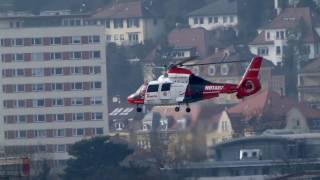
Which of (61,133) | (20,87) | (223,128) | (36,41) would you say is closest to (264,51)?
(36,41)

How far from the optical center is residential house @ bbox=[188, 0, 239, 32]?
159 m

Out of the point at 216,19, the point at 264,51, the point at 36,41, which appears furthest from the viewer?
the point at 216,19

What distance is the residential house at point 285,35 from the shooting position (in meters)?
149

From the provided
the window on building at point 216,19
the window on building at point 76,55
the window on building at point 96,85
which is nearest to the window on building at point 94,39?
the window on building at point 76,55

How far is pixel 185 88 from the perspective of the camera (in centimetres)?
6450

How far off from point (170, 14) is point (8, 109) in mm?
48966

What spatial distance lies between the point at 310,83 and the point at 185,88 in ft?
224

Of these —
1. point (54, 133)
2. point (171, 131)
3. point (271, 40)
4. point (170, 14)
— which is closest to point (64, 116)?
point (54, 133)

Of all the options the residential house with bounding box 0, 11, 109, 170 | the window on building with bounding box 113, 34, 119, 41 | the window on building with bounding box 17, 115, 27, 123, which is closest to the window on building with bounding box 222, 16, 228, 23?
the window on building with bounding box 113, 34, 119, 41

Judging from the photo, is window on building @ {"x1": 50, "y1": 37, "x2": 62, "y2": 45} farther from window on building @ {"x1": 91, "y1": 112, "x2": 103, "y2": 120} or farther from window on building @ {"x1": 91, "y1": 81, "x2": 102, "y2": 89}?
window on building @ {"x1": 91, "y1": 112, "x2": 103, "y2": 120}

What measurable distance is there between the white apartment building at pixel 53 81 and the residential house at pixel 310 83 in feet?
43.2

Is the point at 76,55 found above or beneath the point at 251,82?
above

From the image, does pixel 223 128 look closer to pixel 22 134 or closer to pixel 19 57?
pixel 22 134

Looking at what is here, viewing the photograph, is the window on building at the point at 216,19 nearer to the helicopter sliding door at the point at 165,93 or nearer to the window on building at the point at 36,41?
the window on building at the point at 36,41
